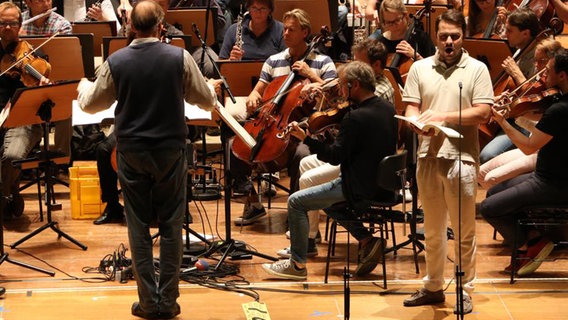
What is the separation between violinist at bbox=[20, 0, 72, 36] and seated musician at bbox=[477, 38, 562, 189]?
3.77 metres

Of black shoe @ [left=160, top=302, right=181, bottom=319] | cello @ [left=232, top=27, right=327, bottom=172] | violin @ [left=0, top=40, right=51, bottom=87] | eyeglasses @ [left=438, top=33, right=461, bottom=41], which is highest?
eyeglasses @ [left=438, top=33, right=461, bottom=41]

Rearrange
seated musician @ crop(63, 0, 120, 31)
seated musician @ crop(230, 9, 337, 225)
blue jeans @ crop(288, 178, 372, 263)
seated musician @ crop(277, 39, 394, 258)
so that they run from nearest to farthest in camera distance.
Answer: blue jeans @ crop(288, 178, 372, 263) < seated musician @ crop(277, 39, 394, 258) < seated musician @ crop(230, 9, 337, 225) < seated musician @ crop(63, 0, 120, 31)

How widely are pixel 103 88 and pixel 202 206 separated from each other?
2592 mm

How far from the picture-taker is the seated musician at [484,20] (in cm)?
816

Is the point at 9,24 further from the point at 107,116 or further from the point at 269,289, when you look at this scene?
the point at 269,289

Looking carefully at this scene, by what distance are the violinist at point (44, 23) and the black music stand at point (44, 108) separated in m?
1.61

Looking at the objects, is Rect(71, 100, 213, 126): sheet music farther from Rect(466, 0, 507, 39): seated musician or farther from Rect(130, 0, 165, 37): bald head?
Rect(466, 0, 507, 39): seated musician

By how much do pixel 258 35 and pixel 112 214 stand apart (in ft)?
6.43

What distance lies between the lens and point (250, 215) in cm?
758

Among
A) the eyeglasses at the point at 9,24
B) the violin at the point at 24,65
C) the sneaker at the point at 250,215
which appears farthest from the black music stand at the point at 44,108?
the sneaker at the point at 250,215

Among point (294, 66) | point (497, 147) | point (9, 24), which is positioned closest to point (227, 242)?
point (294, 66)

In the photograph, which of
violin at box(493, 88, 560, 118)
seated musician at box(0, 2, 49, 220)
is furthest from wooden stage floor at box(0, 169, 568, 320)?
violin at box(493, 88, 560, 118)

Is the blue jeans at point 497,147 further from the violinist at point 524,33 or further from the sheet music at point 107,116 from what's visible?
the sheet music at point 107,116

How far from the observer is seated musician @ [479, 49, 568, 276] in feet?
19.2
